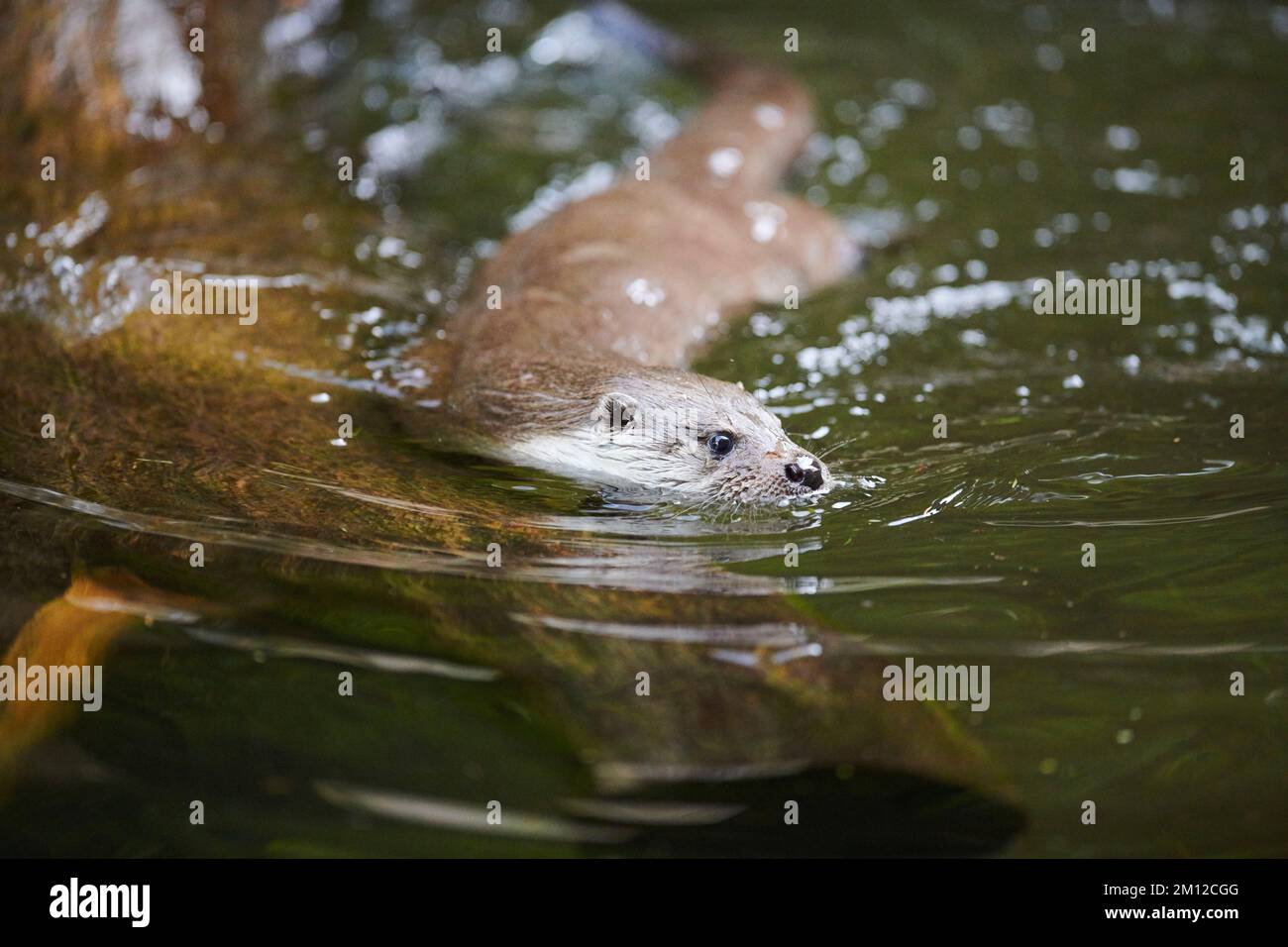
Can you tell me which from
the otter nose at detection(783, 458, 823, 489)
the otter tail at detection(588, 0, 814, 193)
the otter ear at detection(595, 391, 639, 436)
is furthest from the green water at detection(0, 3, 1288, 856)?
the otter tail at detection(588, 0, 814, 193)

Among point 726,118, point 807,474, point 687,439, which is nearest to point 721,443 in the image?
point 687,439

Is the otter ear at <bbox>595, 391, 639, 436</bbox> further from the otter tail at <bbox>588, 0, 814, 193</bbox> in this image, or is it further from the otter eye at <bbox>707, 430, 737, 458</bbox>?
the otter tail at <bbox>588, 0, 814, 193</bbox>

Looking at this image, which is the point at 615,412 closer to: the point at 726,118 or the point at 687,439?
the point at 687,439

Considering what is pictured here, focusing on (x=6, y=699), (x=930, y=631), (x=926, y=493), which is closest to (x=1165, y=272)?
(x=926, y=493)

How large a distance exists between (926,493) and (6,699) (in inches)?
77.5

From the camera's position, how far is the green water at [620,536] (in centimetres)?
215

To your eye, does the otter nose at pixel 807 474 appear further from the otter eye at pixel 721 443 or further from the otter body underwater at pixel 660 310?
the otter eye at pixel 721 443

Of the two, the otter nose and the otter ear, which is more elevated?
the otter ear

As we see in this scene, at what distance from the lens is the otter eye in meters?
3.15

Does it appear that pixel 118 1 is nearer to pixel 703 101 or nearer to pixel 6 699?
pixel 703 101

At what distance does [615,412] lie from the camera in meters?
3.18

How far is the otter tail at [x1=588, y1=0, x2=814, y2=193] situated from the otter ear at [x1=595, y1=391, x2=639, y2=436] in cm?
175

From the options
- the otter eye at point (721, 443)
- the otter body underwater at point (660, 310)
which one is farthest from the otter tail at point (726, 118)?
the otter eye at point (721, 443)

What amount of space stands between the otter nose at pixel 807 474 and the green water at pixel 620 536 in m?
0.07
